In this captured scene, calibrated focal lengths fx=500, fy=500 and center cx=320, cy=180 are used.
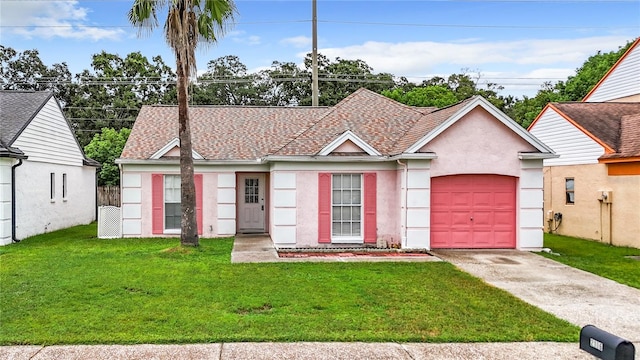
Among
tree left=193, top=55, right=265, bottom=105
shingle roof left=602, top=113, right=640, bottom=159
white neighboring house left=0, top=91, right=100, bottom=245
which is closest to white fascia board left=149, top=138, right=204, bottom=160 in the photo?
white neighboring house left=0, top=91, right=100, bottom=245

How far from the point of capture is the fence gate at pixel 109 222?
1736 cm

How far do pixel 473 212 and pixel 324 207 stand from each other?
442cm

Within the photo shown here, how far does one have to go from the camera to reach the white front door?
1908cm

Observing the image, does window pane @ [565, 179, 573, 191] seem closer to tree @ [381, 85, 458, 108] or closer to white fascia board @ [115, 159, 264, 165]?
white fascia board @ [115, 159, 264, 165]

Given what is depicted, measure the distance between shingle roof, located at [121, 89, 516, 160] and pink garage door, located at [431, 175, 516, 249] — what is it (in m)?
1.84

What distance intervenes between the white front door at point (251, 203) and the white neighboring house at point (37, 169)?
7308 millimetres

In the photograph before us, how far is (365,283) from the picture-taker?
9.90 meters

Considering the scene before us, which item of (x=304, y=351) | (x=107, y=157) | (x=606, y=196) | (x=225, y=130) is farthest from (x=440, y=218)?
(x=107, y=157)

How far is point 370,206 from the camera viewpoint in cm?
1528

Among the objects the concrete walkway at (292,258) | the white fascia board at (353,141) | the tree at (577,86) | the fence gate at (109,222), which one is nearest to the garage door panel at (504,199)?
the concrete walkway at (292,258)

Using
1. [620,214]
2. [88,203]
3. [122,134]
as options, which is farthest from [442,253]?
[122,134]

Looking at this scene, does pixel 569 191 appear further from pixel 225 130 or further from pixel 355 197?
pixel 225 130

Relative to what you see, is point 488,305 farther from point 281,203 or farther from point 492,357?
point 281,203

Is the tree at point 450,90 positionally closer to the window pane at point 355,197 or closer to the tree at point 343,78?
the tree at point 343,78
